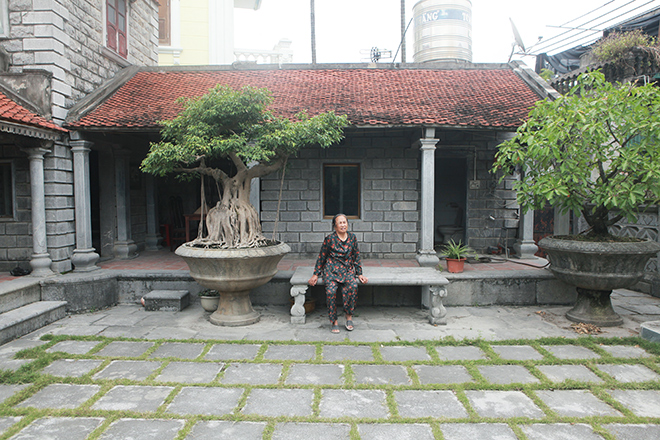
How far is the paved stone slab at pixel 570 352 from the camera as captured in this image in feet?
14.9

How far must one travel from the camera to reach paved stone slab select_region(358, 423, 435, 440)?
304cm

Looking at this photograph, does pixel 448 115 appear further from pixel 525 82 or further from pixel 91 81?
pixel 91 81

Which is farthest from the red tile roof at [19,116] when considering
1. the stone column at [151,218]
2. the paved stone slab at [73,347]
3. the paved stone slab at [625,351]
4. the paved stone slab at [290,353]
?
the paved stone slab at [625,351]

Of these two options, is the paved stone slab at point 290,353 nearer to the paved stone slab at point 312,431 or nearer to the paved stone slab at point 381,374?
the paved stone slab at point 381,374

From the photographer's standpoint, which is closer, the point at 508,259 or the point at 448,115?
the point at 448,115

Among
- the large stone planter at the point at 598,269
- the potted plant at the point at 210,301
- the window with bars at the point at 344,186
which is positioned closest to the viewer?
the large stone planter at the point at 598,269

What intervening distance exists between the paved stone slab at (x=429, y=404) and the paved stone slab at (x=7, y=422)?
118 inches

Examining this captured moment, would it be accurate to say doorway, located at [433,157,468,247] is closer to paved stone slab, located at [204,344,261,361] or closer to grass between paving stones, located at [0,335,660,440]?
grass between paving stones, located at [0,335,660,440]

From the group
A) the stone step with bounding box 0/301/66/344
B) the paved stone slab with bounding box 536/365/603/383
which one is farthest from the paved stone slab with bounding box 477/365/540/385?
the stone step with bounding box 0/301/66/344

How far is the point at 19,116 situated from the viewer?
6199mm

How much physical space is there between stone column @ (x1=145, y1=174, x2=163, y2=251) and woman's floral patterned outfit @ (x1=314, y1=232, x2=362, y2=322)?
6.23 m

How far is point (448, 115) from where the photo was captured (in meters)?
7.43

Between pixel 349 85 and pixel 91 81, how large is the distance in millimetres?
5155

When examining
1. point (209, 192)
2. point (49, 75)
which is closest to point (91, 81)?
point (49, 75)
